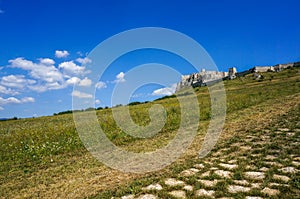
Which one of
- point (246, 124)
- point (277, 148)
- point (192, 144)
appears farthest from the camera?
point (246, 124)

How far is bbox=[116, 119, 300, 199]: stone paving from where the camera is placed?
23.7ft

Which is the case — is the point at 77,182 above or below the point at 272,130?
below

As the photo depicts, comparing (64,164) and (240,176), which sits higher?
(64,164)

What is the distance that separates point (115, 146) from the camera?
16969 mm

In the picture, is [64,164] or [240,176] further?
[64,164]

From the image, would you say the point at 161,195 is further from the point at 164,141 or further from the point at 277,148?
the point at 164,141

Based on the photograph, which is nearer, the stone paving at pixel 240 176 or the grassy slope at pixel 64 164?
the stone paving at pixel 240 176

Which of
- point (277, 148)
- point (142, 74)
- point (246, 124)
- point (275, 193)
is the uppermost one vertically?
point (142, 74)

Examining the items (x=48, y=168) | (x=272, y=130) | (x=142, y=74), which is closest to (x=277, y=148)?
(x=272, y=130)

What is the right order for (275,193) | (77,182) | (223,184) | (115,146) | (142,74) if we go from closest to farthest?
(275,193)
(223,184)
(77,182)
(142,74)
(115,146)

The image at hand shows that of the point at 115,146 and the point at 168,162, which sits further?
the point at 115,146

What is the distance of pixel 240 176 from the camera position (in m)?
8.33

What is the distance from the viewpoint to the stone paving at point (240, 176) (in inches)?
285

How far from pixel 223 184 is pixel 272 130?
8.84 m
